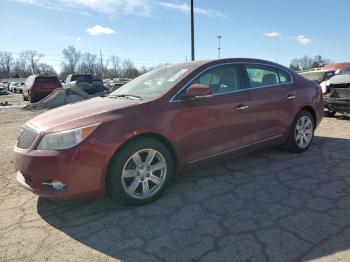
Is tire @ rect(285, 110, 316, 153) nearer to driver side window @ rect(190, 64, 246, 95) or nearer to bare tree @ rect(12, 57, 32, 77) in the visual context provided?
driver side window @ rect(190, 64, 246, 95)

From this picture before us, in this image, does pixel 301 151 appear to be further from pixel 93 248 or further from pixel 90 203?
pixel 93 248

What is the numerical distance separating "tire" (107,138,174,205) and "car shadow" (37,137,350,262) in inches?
6.1

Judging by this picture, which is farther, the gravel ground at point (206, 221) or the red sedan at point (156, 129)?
the red sedan at point (156, 129)

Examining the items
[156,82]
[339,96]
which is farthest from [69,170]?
[339,96]

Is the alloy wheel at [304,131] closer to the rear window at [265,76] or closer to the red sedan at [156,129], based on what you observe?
the red sedan at [156,129]

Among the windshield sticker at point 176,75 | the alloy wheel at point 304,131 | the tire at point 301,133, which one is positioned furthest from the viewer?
the alloy wheel at point 304,131

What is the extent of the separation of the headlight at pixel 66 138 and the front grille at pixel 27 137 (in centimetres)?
21

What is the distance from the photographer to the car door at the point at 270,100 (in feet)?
16.2

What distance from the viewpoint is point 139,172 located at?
12.5 feet

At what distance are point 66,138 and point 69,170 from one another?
1.06 ft

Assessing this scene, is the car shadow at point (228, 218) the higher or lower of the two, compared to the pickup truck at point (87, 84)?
lower

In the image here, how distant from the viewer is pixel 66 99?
17453mm

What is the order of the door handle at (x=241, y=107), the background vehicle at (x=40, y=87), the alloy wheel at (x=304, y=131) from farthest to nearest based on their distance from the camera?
the background vehicle at (x=40, y=87)
the alloy wheel at (x=304, y=131)
the door handle at (x=241, y=107)

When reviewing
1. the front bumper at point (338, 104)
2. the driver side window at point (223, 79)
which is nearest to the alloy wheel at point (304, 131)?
the driver side window at point (223, 79)
